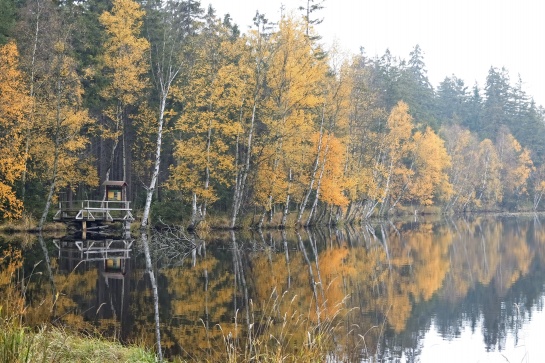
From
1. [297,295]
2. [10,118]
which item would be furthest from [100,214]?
[297,295]

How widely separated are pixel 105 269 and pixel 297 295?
8058 millimetres

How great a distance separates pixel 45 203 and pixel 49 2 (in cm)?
1088

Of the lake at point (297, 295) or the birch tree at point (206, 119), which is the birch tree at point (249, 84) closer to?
the birch tree at point (206, 119)

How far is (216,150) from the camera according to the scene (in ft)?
120

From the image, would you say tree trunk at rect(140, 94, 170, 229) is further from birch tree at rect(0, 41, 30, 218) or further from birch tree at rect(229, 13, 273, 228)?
birch tree at rect(0, 41, 30, 218)

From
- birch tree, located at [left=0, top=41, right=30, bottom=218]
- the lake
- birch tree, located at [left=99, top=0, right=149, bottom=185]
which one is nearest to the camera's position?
the lake

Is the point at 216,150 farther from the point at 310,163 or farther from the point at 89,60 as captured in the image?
the point at 89,60

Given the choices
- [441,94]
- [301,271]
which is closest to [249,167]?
[301,271]

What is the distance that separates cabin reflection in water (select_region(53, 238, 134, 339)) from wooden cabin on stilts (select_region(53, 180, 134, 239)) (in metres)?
2.73

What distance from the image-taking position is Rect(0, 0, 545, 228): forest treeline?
32406 millimetres

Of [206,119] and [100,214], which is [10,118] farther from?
[206,119]

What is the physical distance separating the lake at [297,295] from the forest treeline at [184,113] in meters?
5.51

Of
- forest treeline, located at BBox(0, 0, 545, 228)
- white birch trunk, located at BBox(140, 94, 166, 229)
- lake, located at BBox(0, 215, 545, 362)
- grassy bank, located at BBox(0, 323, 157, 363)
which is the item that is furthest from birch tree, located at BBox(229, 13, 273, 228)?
grassy bank, located at BBox(0, 323, 157, 363)

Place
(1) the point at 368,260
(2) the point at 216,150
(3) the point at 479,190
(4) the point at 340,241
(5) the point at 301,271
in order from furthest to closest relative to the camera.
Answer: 1. (3) the point at 479,190
2. (2) the point at 216,150
3. (4) the point at 340,241
4. (1) the point at 368,260
5. (5) the point at 301,271
